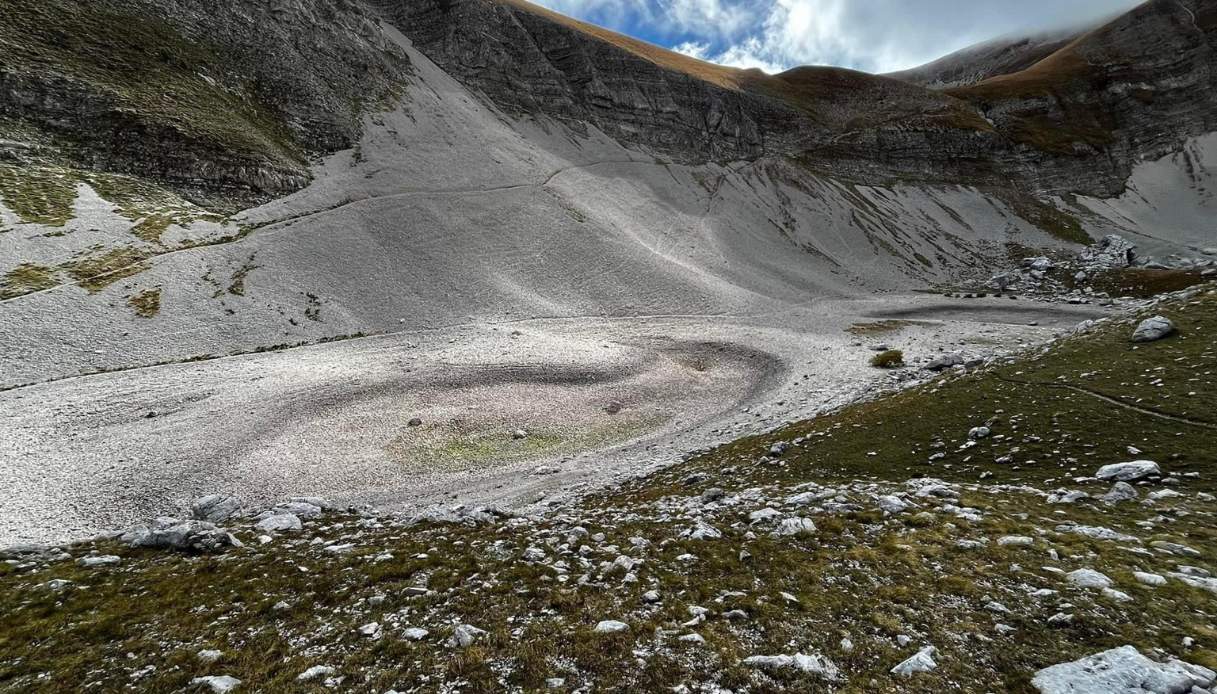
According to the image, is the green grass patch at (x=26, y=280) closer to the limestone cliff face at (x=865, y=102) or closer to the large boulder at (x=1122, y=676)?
the large boulder at (x=1122, y=676)

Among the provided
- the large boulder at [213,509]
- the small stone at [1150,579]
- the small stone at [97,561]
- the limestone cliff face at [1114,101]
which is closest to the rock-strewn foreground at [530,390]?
the small stone at [1150,579]

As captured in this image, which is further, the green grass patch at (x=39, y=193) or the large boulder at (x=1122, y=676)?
the green grass patch at (x=39, y=193)

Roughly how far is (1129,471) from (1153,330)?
1355 centimetres

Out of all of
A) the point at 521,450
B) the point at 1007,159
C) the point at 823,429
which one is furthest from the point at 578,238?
the point at 1007,159

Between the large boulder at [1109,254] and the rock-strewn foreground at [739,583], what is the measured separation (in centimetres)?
7908

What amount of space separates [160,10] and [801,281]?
9456 cm

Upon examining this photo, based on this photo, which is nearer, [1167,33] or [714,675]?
[714,675]

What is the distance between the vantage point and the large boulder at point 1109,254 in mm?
73438

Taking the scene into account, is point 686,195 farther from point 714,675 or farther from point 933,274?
point 714,675

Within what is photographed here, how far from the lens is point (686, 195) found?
88.6 m

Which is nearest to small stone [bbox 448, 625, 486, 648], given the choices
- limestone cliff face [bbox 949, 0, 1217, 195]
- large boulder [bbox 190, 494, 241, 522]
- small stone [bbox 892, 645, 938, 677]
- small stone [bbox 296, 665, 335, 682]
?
small stone [bbox 296, 665, 335, 682]

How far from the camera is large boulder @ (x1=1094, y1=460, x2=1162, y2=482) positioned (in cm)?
1218

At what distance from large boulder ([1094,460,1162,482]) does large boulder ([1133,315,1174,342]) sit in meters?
12.5

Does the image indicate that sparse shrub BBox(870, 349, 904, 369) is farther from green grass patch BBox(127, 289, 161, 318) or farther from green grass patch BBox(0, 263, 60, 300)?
green grass patch BBox(0, 263, 60, 300)
